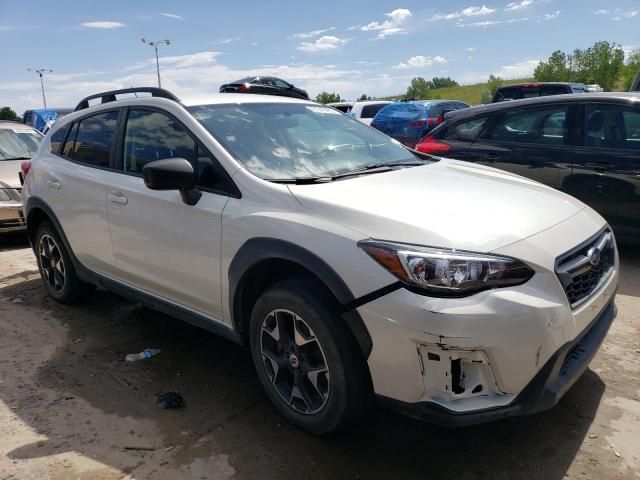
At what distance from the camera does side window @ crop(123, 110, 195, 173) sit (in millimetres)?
3279

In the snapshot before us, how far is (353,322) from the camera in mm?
2328

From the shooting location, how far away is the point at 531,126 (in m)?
5.72

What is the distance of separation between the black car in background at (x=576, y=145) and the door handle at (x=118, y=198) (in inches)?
155

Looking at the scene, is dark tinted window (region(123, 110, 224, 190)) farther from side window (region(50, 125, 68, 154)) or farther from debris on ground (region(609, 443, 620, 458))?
debris on ground (region(609, 443, 620, 458))

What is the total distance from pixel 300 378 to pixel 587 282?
143cm

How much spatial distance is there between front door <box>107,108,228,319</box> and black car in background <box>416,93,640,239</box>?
3762 mm

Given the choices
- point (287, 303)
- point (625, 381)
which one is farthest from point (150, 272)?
point (625, 381)

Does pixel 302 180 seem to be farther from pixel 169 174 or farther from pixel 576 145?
pixel 576 145

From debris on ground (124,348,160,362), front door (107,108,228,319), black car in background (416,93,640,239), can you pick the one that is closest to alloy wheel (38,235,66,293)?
front door (107,108,228,319)

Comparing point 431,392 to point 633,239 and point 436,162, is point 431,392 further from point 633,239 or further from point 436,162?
point 633,239

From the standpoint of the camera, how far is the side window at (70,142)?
14.5 ft

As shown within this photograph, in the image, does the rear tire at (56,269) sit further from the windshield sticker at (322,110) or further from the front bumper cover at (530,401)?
the front bumper cover at (530,401)

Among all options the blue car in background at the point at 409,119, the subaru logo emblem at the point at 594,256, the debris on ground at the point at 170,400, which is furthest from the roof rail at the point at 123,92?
the blue car in background at the point at 409,119

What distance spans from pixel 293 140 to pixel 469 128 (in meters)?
3.53
